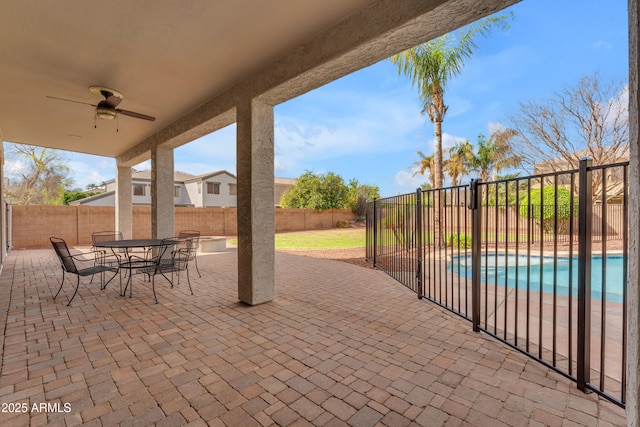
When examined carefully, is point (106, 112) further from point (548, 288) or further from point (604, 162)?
point (604, 162)

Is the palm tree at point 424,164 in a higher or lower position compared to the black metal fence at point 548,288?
higher

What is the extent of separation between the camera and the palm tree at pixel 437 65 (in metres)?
9.05

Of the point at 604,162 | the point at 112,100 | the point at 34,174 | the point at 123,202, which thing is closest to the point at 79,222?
the point at 123,202

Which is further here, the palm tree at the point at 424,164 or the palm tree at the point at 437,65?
the palm tree at the point at 424,164

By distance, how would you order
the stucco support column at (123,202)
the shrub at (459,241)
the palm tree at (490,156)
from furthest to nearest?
the palm tree at (490,156), the stucco support column at (123,202), the shrub at (459,241)

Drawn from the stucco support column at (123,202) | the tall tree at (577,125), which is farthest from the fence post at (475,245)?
the tall tree at (577,125)

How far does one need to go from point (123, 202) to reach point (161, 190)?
423 cm

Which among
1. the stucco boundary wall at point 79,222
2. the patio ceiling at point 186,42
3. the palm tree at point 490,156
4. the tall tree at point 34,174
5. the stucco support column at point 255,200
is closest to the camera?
the patio ceiling at point 186,42

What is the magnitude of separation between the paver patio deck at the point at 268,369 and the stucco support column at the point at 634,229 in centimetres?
53

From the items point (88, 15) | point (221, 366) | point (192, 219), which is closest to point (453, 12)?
point (88, 15)

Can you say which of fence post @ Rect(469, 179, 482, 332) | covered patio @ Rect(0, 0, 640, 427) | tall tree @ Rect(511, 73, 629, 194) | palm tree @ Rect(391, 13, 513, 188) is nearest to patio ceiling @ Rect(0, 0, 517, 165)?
covered patio @ Rect(0, 0, 640, 427)

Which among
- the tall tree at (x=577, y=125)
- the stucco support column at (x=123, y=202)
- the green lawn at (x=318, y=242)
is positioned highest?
the tall tree at (x=577, y=125)

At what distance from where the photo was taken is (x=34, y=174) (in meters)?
18.1

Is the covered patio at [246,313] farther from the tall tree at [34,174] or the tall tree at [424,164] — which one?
the tall tree at [34,174]
